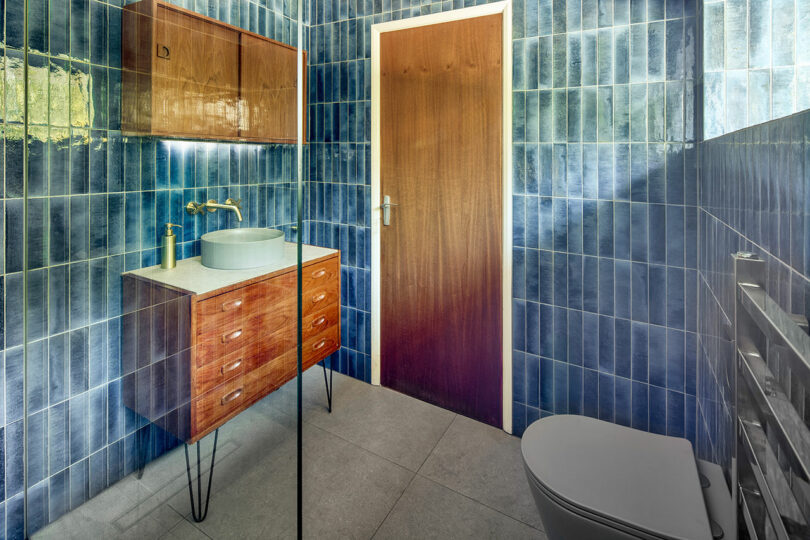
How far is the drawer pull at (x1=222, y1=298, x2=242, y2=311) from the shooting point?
2.64 ft

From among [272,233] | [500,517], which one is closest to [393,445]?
[500,517]

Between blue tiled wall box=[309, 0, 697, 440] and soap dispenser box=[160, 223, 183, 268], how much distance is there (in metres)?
1.52

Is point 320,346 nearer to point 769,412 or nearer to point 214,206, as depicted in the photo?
point 214,206

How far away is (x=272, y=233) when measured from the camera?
2.85 ft

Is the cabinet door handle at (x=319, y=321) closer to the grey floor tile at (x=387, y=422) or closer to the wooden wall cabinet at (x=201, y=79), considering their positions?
the grey floor tile at (x=387, y=422)

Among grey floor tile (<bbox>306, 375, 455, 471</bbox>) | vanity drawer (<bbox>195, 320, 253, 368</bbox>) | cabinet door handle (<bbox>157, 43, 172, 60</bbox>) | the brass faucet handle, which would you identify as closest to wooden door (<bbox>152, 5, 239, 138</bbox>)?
cabinet door handle (<bbox>157, 43, 172, 60</bbox>)

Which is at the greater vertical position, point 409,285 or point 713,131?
point 713,131

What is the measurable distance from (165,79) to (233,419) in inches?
23.9

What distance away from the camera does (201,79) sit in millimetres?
746

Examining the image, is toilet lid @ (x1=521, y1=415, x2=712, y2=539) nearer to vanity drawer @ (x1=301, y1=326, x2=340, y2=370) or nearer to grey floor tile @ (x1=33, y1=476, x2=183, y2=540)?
grey floor tile @ (x1=33, y1=476, x2=183, y2=540)

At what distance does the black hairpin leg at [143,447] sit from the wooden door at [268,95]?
1.88 feet

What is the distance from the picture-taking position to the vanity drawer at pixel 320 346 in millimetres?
2020

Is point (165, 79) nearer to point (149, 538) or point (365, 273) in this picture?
point (149, 538)

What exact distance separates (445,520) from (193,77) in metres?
1.57
